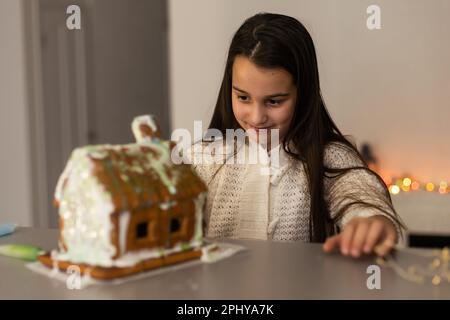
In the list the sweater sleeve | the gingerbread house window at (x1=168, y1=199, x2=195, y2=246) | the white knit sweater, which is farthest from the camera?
the white knit sweater

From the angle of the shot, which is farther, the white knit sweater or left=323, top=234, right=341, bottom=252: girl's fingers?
the white knit sweater

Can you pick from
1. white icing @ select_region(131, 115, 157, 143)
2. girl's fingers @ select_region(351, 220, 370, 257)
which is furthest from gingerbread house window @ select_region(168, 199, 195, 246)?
girl's fingers @ select_region(351, 220, 370, 257)

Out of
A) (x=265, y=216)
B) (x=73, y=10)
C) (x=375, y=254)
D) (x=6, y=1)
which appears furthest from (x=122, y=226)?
(x=73, y=10)

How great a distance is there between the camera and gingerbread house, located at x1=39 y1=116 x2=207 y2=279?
751 mm

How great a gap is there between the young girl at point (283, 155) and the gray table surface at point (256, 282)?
386 millimetres

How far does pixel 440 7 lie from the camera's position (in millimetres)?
2334

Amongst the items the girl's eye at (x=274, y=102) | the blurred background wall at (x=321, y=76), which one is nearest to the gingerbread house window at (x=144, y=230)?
the girl's eye at (x=274, y=102)

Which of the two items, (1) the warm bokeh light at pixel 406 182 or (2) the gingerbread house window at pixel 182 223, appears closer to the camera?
(2) the gingerbread house window at pixel 182 223

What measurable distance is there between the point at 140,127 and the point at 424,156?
1.81m

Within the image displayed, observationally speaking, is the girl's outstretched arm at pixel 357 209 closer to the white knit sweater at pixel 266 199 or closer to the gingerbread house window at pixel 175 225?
the white knit sweater at pixel 266 199

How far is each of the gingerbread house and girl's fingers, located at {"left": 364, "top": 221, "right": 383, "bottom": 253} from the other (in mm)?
225

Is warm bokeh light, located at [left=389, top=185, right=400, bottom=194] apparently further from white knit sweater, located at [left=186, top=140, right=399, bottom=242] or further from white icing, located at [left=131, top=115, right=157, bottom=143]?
white icing, located at [left=131, top=115, right=157, bottom=143]

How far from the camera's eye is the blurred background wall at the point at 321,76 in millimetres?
2369

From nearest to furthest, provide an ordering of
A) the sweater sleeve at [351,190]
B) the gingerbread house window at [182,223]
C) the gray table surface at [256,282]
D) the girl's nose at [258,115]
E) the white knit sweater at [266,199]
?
the gray table surface at [256,282] < the gingerbread house window at [182,223] < the sweater sleeve at [351,190] < the girl's nose at [258,115] < the white knit sweater at [266,199]
